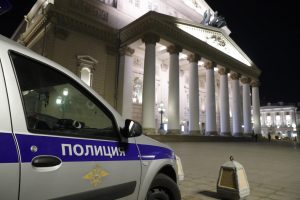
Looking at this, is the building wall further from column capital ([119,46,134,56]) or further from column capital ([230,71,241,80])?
column capital ([230,71,241,80])

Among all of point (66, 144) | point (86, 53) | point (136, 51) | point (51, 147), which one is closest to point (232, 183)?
point (66, 144)

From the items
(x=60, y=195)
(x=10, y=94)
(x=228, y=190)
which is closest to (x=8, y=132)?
(x=10, y=94)

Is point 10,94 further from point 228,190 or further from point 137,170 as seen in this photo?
point 228,190

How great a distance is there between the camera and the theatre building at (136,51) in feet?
81.6

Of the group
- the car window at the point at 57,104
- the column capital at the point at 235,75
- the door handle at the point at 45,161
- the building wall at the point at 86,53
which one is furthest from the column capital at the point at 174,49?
the door handle at the point at 45,161

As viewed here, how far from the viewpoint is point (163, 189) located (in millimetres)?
3506

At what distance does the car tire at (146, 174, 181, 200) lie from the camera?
326cm

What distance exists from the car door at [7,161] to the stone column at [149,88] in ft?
71.0

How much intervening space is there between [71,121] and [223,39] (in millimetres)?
36865

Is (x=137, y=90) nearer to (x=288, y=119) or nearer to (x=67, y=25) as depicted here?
(x=67, y=25)

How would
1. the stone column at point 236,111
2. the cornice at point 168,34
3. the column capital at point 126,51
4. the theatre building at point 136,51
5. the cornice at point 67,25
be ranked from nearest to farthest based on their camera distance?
the cornice at point 67,25 < the theatre building at point 136,51 < the cornice at point 168,34 < the column capital at point 126,51 < the stone column at point 236,111

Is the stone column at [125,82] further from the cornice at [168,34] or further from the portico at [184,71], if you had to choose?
the cornice at [168,34]

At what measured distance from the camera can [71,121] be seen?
2578 millimetres

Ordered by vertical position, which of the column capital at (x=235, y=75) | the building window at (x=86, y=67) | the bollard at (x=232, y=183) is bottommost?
the bollard at (x=232, y=183)
